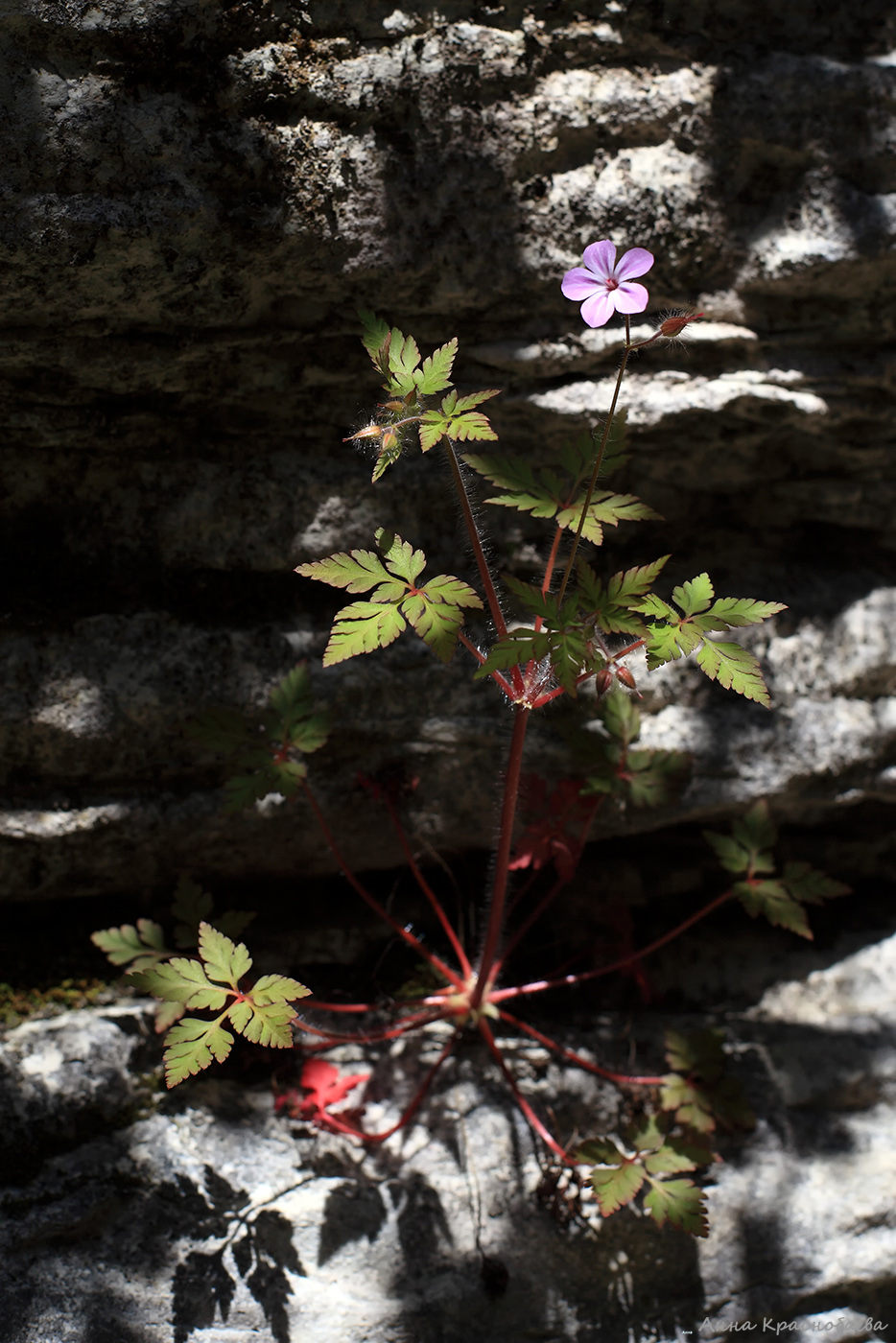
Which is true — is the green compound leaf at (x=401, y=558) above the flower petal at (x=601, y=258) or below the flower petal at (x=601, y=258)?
below

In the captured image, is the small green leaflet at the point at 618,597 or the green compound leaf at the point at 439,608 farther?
the small green leaflet at the point at 618,597

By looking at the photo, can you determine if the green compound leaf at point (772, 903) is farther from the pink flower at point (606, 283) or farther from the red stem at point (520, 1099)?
the pink flower at point (606, 283)

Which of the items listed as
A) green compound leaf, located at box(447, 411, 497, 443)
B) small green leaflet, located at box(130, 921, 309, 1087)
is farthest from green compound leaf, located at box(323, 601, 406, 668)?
small green leaflet, located at box(130, 921, 309, 1087)

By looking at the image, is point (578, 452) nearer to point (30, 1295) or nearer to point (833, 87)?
point (833, 87)

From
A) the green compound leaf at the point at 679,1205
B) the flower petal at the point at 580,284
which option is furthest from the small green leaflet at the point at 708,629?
the green compound leaf at the point at 679,1205

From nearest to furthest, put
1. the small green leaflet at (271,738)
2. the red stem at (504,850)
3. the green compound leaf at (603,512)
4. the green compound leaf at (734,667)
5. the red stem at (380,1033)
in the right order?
the green compound leaf at (734,667) < the green compound leaf at (603,512) < the red stem at (504,850) < the small green leaflet at (271,738) < the red stem at (380,1033)

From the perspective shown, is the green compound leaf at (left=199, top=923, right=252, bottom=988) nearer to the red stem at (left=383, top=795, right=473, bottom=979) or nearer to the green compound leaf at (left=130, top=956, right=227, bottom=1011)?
the green compound leaf at (left=130, top=956, right=227, bottom=1011)
